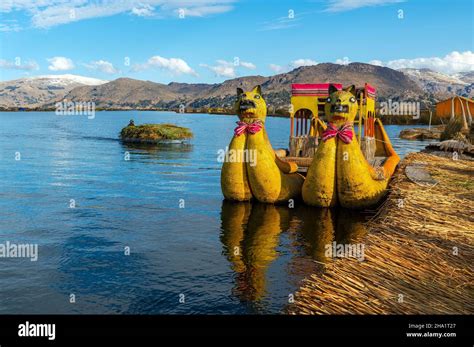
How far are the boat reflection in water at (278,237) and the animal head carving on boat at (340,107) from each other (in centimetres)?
400

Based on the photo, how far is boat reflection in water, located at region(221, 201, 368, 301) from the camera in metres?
13.8

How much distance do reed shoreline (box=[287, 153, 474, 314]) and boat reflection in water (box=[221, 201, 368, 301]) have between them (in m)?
2.11

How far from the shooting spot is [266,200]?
22.4 metres

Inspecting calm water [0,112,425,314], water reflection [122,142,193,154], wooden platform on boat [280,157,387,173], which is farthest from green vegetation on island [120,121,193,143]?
wooden platform on boat [280,157,387,173]

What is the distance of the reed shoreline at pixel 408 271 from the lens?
822cm

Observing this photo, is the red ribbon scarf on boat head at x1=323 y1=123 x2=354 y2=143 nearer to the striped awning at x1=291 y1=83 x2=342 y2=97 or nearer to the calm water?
the calm water

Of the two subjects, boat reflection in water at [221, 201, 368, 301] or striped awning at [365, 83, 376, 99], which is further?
striped awning at [365, 83, 376, 99]

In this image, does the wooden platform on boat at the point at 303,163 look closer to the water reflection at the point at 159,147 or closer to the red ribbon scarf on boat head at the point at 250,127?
the red ribbon scarf on boat head at the point at 250,127

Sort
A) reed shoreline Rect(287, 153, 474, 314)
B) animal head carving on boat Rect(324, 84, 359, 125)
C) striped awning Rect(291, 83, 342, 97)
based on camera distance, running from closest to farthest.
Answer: reed shoreline Rect(287, 153, 474, 314)
animal head carving on boat Rect(324, 84, 359, 125)
striped awning Rect(291, 83, 342, 97)

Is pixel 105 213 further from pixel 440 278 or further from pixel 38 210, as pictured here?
pixel 440 278

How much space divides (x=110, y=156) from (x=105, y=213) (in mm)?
27283

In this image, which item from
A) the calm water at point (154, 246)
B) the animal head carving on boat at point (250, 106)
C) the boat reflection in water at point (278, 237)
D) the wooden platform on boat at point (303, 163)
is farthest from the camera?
the wooden platform on boat at point (303, 163)

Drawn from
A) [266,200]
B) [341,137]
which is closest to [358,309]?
[341,137]

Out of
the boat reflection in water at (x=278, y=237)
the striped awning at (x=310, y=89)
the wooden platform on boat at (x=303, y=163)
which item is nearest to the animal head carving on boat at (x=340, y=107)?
the boat reflection in water at (x=278, y=237)
